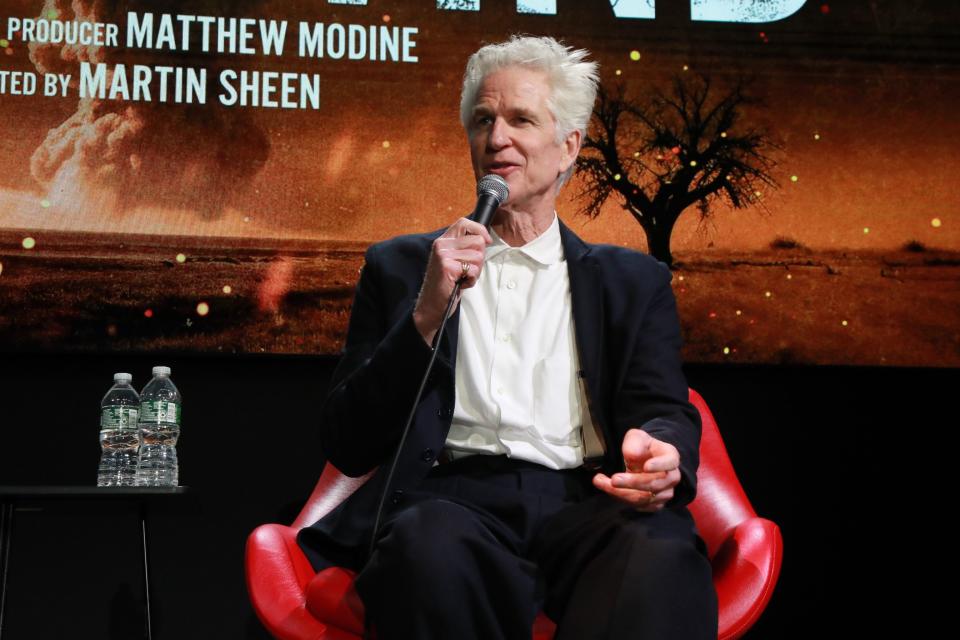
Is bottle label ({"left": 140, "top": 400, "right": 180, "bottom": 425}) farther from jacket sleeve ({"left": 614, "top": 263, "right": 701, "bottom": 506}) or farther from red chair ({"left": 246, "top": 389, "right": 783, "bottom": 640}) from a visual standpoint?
jacket sleeve ({"left": 614, "top": 263, "right": 701, "bottom": 506})

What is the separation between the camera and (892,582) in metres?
3.14

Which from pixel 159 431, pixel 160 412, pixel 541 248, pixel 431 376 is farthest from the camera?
pixel 159 431

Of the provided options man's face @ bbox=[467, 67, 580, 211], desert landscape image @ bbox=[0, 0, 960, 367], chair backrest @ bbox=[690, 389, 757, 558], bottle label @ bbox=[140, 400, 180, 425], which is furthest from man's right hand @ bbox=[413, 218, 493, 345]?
desert landscape image @ bbox=[0, 0, 960, 367]

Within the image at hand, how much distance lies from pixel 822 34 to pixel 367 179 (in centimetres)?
141

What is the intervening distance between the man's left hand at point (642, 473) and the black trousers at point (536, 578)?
5 cm

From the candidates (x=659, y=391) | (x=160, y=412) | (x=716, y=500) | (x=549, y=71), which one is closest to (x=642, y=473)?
(x=659, y=391)

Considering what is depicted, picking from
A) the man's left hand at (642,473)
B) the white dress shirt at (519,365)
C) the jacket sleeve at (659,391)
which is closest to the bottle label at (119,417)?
the white dress shirt at (519,365)

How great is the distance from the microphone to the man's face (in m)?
0.16

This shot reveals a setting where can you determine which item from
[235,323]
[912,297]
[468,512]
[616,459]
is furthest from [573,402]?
[912,297]

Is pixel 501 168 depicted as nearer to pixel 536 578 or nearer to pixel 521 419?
pixel 521 419

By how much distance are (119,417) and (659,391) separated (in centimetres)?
150

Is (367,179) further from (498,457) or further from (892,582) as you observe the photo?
(892,582)

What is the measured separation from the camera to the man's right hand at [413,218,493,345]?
61.8 inches

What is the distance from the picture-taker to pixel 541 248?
2.04m
